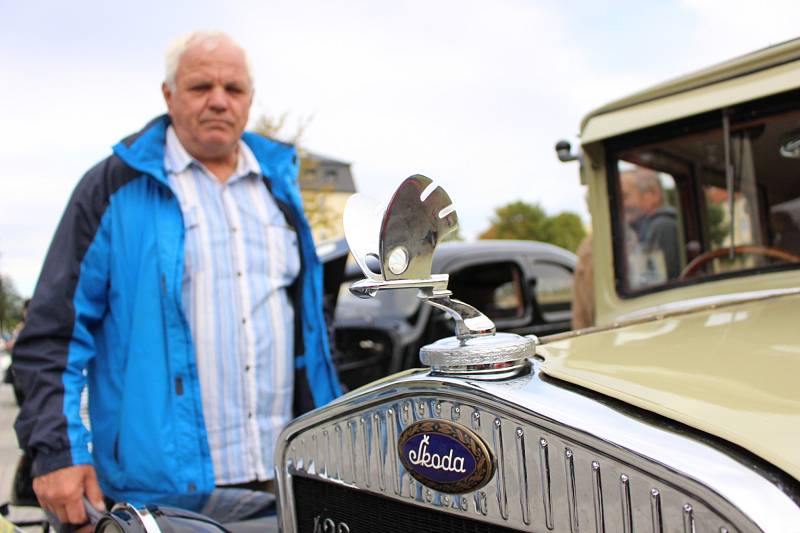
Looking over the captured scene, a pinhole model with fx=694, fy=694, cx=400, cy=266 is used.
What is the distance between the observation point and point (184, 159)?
2.18 m

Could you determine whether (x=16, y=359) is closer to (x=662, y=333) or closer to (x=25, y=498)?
(x=25, y=498)

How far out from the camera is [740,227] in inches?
90.5

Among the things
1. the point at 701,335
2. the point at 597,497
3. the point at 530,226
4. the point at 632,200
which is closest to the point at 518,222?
the point at 530,226

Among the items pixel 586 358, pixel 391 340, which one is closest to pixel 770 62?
pixel 586 358

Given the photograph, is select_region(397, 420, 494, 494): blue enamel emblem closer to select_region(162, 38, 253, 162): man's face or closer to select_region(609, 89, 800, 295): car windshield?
select_region(162, 38, 253, 162): man's face

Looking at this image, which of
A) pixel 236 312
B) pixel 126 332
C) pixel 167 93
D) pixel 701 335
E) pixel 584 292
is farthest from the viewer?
pixel 584 292

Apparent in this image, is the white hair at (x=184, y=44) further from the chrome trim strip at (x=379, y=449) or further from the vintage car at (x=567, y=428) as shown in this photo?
the chrome trim strip at (x=379, y=449)

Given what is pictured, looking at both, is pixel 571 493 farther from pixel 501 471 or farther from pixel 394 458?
pixel 394 458

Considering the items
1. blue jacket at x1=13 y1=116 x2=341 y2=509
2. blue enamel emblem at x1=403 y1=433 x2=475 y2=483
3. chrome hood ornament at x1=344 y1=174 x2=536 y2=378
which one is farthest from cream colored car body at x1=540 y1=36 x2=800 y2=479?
blue jacket at x1=13 y1=116 x2=341 y2=509

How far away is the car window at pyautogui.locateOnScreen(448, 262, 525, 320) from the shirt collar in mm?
2813

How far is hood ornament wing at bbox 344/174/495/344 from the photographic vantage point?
1126 mm

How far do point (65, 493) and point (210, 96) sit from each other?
46.2 inches

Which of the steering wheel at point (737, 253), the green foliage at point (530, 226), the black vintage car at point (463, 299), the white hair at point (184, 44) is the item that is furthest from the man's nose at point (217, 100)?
the green foliage at point (530, 226)

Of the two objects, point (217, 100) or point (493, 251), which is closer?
point (217, 100)
